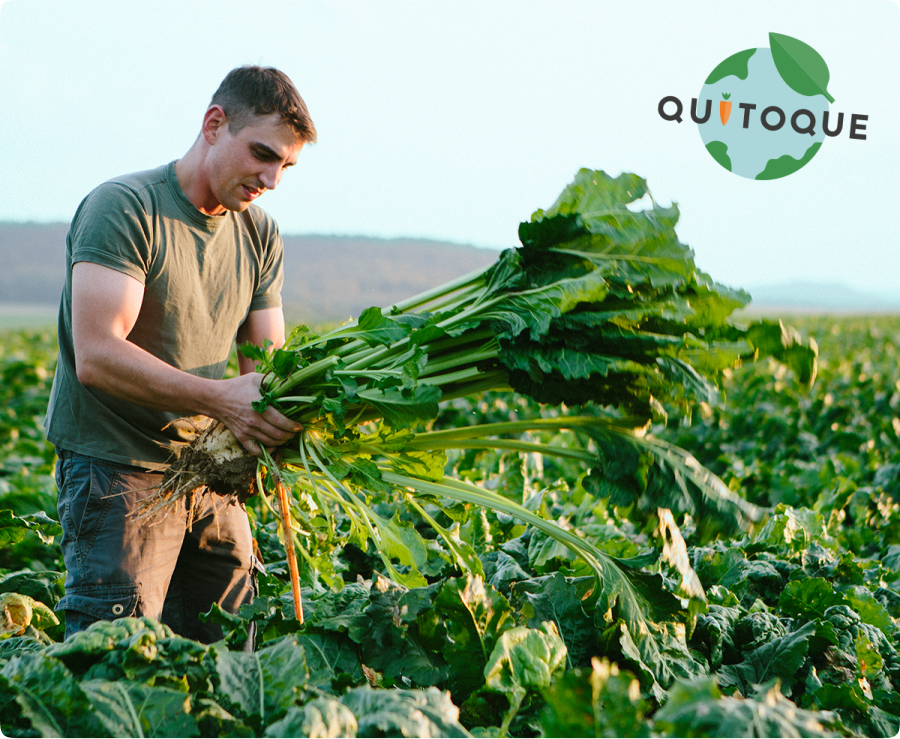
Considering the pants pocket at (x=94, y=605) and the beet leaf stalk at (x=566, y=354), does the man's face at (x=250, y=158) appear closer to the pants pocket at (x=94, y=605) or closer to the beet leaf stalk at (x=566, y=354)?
the beet leaf stalk at (x=566, y=354)

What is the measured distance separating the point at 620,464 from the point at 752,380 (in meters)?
8.02

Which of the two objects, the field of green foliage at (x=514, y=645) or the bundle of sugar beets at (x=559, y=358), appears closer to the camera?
the field of green foliage at (x=514, y=645)

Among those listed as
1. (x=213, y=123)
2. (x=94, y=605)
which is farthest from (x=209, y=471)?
(x=213, y=123)

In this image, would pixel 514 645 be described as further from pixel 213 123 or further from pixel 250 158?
pixel 213 123

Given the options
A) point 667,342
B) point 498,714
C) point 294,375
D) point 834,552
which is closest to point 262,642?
point 498,714

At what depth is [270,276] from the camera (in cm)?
327

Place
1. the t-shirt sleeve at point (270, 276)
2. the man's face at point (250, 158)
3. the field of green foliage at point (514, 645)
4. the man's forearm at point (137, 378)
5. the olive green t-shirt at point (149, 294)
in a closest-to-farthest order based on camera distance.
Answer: the field of green foliage at point (514, 645) → the man's forearm at point (137, 378) → the olive green t-shirt at point (149, 294) → the man's face at point (250, 158) → the t-shirt sleeve at point (270, 276)

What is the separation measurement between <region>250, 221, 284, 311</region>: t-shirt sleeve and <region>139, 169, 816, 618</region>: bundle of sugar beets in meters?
0.84

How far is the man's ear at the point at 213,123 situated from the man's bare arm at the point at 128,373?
697 millimetres

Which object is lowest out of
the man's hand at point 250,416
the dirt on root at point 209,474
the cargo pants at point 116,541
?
the cargo pants at point 116,541

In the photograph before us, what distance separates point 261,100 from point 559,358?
159 centimetres

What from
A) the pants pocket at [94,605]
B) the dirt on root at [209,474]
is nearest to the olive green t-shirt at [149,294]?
the dirt on root at [209,474]

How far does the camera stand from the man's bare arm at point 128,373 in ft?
7.91

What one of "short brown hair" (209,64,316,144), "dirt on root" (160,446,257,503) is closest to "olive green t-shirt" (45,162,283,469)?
"dirt on root" (160,446,257,503)
